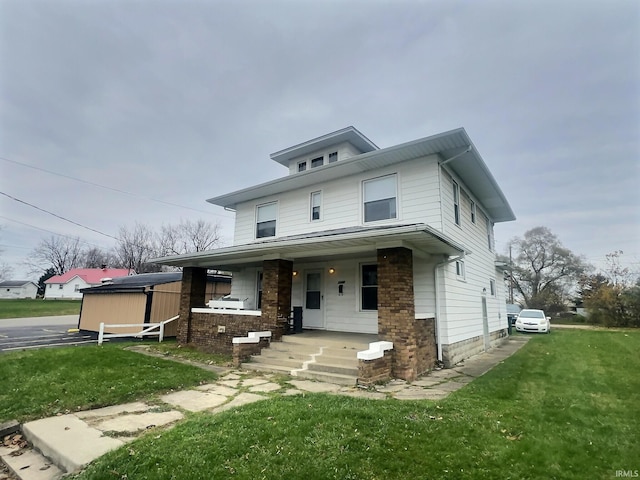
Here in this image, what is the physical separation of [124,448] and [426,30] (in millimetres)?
11841

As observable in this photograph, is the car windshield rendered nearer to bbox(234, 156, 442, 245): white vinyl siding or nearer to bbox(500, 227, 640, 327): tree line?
bbox(500, 227, 640, 327): tree line

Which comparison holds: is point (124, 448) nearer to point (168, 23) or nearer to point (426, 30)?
point (168, 23)

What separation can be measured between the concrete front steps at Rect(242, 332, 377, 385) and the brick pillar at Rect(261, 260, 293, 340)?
413 mm

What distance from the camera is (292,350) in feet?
26.9

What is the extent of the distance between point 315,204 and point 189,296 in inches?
219

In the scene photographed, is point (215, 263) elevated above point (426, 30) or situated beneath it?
situated beneath

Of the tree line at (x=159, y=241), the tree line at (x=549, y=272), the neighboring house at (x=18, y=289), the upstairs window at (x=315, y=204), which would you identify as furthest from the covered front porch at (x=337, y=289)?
the neighboring house at (x=18, y=289)

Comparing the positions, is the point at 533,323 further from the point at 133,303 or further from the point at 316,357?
the point at 133,303

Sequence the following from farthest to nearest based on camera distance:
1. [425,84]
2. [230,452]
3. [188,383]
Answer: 1. [425,84]
2. [188,383]
3. [230,452]

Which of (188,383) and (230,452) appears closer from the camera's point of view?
(230,452)

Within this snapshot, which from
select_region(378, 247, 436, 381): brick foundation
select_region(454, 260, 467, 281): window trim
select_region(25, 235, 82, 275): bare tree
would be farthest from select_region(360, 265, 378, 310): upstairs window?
select_region(25, 235, 82, 275): bare tree

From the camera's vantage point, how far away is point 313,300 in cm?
1070

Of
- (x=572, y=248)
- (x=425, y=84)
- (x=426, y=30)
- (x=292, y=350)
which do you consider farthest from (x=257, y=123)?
(x=572, y=248)

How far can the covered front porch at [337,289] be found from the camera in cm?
695
